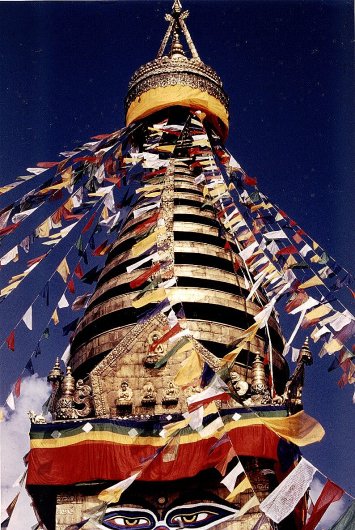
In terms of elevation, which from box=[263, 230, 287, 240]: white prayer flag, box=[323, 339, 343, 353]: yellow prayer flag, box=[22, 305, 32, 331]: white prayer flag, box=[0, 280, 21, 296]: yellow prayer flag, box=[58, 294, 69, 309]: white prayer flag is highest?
box=[263, 230, 287, 240]: white prayer flag

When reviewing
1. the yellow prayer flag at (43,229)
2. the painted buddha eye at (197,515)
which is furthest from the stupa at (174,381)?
the yellow prayer flag at (43,229)

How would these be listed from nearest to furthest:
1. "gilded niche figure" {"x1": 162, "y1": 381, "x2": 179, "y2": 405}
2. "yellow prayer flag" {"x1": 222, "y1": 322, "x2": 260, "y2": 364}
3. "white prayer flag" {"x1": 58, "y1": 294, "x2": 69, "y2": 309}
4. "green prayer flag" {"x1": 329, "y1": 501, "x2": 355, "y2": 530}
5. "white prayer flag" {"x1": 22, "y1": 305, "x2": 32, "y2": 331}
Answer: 1. "green prayer flag" {"x1": 329, "y1": 501, "x2": 355, "y2": 530}
2. "yellow prayer flag" {"x1": 222, "y1": 322, "x2": 260, "y2": 364}
3. "white prayer flag" {"x1": 22, "y1": 305, "x2": 32, "y2": 331}
4. "gilded niche figure" {"x1": 162, "y1": 381, "x2": 179, "y2": 405}
5. "white prayer flag" {"x1": 58, "y1": 294, "x2": 69, "y2": 309}

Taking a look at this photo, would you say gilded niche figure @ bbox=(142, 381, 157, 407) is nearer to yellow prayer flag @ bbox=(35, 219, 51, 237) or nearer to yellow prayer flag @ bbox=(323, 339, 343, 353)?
yellow prayer flag @ bbox=(35, 219, 51, 237)

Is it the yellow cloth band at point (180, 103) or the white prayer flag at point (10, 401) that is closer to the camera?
the white prayer flag at point (10, 401)

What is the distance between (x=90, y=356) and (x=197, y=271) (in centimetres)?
200

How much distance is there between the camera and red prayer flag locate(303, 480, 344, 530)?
767cm

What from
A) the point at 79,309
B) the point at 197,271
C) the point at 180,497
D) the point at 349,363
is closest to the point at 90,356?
the point at 79,309

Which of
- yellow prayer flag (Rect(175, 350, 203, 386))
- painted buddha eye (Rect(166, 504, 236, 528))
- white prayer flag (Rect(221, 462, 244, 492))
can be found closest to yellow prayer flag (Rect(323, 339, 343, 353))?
yellow prayer flag (Rect(175, 350, 203, 386))

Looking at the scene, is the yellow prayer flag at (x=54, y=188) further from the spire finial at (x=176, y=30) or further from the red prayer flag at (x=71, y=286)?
the spire finial at (x=176, y=30)

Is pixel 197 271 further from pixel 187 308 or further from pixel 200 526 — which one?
pixel 200 526

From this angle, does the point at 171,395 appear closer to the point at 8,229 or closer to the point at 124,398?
the point at 124,398

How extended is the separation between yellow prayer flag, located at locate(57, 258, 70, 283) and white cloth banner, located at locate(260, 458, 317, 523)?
501cm

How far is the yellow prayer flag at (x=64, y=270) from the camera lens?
38.4 feet

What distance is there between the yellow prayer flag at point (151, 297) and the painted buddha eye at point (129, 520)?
2.45 meters
